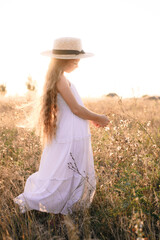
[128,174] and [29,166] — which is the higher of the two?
[128,174]

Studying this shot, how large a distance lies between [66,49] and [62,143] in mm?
976

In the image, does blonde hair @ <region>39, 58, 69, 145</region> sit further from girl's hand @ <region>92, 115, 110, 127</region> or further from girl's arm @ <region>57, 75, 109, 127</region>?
girl's hand @ <region>92, 115, 110, 127</region>

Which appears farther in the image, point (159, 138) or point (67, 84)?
point (159, 138)

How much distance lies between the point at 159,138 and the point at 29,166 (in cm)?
217

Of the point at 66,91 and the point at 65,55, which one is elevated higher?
the point at 65,55

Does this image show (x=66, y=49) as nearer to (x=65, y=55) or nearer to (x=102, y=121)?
(x=65, y=55)

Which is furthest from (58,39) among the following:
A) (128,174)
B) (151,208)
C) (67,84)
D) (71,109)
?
(151,208)

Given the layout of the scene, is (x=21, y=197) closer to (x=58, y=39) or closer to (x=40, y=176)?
(x=40, y=176)

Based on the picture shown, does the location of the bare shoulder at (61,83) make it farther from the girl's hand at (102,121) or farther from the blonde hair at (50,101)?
the girl's hand at (102,121)

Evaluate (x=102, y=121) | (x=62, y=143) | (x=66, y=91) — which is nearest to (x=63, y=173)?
(x=62, y=143)

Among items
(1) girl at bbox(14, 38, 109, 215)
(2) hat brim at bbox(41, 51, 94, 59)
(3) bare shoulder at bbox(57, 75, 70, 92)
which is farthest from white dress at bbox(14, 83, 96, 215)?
(2) hat brim at bbox(41, 51, 94, 59)

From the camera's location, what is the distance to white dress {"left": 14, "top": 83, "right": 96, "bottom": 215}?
2381 millimetres

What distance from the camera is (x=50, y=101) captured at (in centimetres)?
244

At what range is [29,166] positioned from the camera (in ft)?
11.0
